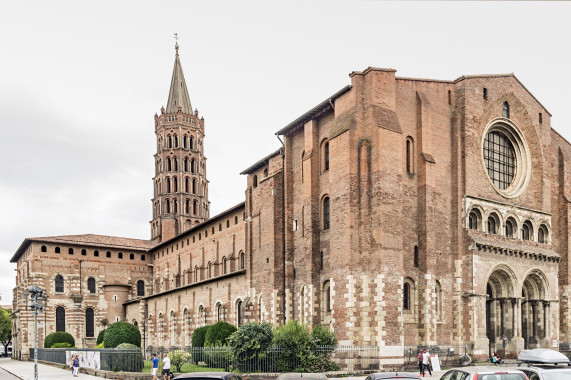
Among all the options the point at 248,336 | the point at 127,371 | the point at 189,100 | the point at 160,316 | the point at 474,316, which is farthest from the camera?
the point at 189,100

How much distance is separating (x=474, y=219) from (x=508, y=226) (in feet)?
11.0

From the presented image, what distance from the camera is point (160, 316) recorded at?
190 feet

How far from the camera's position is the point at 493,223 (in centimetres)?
3606

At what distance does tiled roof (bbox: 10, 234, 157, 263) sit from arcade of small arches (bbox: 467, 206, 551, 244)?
146ft

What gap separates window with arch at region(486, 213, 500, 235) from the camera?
3575cm

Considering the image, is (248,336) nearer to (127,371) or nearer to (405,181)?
(127,371)

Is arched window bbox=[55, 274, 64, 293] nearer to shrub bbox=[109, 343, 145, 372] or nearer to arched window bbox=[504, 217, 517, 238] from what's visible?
shrub bbox=[109, 343, 145, 372]

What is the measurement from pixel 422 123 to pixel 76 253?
150 feet

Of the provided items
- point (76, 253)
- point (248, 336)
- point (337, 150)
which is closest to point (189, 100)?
point (76, 253)

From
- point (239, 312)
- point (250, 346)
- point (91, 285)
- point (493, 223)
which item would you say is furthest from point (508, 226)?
point (91, 285)

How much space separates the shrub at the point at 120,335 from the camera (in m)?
42.6

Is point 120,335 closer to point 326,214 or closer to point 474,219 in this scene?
point 326,214

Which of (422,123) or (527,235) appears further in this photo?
(527,235)

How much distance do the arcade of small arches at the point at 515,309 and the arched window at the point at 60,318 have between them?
151 feet
